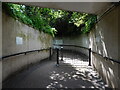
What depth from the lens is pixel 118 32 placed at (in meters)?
2.81

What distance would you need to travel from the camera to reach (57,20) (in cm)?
1305

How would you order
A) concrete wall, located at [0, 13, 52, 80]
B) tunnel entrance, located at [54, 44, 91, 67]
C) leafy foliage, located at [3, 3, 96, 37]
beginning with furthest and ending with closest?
leafy foliage, located at [3, 3, 96, 37] < tunnel entrance, located at [54, 44, 91, 67] < concrete wall, located at [0, 13, 52, 80]

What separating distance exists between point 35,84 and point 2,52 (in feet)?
4.20

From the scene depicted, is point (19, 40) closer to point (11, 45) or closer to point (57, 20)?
point (11, 45)

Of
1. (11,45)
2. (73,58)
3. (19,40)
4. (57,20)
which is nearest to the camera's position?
(11,45)

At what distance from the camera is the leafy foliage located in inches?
267

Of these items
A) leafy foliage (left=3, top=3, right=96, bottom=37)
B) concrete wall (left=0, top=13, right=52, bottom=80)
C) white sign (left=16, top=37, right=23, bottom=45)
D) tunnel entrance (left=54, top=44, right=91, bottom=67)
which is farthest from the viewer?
leafy foliage (left=3, top=3, right=96, bottom=37)

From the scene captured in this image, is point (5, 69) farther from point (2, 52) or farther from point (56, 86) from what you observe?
point (56, 86)

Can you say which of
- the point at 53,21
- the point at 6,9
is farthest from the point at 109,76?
the point at 53,21

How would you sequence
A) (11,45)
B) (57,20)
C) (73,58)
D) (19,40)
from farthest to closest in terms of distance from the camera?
1. (57,20)
2. (73,58)
3. (19,40)
4. (11,45)

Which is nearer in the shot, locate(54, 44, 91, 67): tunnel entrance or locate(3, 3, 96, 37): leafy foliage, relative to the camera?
locate(54, 44, 91, 67): tunnel entrance

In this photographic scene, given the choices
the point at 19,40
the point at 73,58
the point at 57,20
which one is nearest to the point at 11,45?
the point at 19,40

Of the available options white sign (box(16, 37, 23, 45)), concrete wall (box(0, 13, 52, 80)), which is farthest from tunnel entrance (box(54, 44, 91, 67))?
white sign (box(16, 37, 23, 45))

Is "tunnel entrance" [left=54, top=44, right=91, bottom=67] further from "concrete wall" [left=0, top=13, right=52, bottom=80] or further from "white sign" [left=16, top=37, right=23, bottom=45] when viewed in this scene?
"white sign" [left=16, top=37, right=23, bottom=45]
